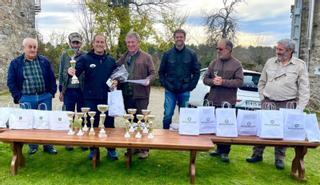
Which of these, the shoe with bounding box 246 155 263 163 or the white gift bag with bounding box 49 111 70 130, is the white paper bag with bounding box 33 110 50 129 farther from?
the shoe with bounding box 246 155 263 163

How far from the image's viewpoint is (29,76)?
461 cm

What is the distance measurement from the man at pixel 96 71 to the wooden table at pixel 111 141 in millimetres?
510

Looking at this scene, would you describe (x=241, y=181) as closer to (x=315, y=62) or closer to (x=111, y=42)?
(x=315, y=62)

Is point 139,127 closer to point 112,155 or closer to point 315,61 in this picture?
point 112,155

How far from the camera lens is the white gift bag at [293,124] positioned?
416 cm

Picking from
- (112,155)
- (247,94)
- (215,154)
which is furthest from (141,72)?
(247,94)

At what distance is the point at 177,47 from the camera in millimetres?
4848

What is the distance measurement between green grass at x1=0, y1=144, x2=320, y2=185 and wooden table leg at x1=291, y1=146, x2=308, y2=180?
87 mm

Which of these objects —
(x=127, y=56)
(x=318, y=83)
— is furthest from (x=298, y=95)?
(x=318, y=83)

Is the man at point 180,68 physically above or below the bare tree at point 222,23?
below

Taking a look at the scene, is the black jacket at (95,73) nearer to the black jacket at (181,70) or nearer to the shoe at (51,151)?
the black jacket at (181,70)

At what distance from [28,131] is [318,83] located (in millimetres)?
7938

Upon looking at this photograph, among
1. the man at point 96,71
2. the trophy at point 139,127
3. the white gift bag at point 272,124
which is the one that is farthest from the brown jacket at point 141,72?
the white gift bag at point 272,124

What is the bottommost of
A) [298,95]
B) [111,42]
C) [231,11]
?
[298,95]
